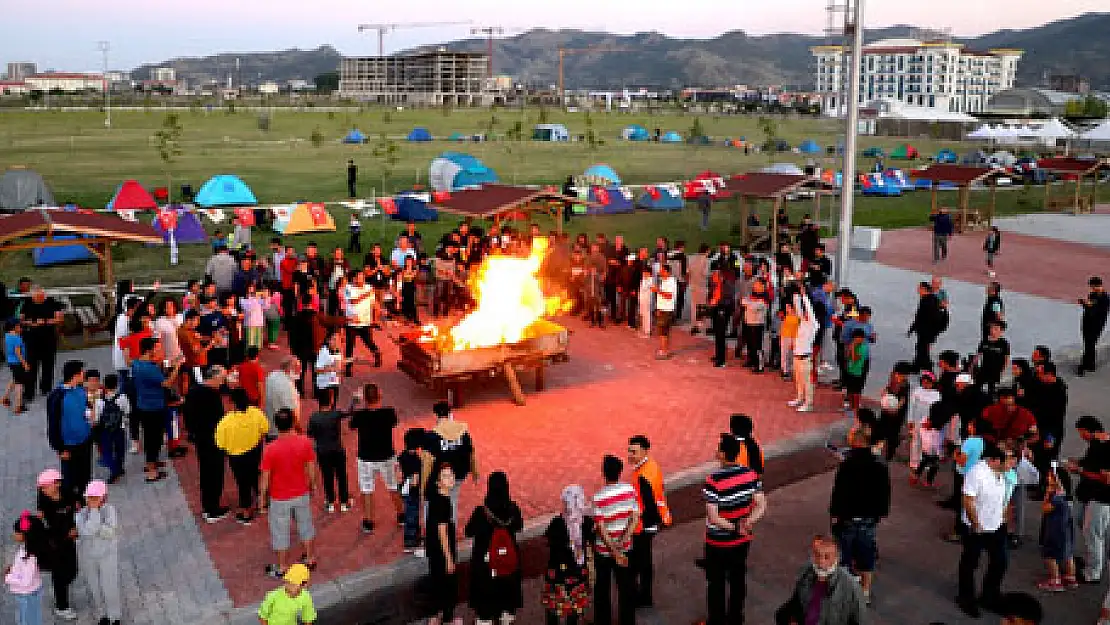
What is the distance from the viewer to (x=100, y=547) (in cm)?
681

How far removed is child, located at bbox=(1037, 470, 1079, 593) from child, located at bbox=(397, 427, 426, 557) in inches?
227

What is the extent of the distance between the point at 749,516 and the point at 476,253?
41.1ft

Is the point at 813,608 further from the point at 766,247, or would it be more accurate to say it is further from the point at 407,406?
the point at 766,247

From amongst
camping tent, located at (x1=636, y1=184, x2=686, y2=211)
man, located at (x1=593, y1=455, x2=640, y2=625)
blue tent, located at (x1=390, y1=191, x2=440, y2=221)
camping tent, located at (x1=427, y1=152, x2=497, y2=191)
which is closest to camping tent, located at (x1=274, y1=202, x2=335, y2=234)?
blue tent, located at (x1=390, y1=191, x2=440, y2=221)

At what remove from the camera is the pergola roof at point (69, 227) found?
14.2 m

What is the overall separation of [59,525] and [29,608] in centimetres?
65

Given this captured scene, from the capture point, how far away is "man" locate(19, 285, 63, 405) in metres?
12.4

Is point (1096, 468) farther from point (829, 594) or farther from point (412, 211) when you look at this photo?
point (412, 211)

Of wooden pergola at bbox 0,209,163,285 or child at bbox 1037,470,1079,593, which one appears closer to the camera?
child at bbox 1037,470,1079,593

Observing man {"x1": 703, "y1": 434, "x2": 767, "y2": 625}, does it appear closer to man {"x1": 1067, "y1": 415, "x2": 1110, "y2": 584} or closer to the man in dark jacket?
man {"x1": 1067, "y1": 415, "x2": 1110, "y2": 584}

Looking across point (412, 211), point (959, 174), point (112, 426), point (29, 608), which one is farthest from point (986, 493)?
point (412, 211)

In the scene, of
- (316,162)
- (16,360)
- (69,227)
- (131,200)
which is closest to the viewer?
(16,360)

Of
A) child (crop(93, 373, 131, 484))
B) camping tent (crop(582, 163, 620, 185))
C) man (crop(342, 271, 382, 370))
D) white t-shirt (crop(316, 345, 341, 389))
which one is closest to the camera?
child (crop(93, 373, 131, 484))

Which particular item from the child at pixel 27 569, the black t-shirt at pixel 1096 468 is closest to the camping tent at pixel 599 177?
the black t-shirt at pixel 1096 468
